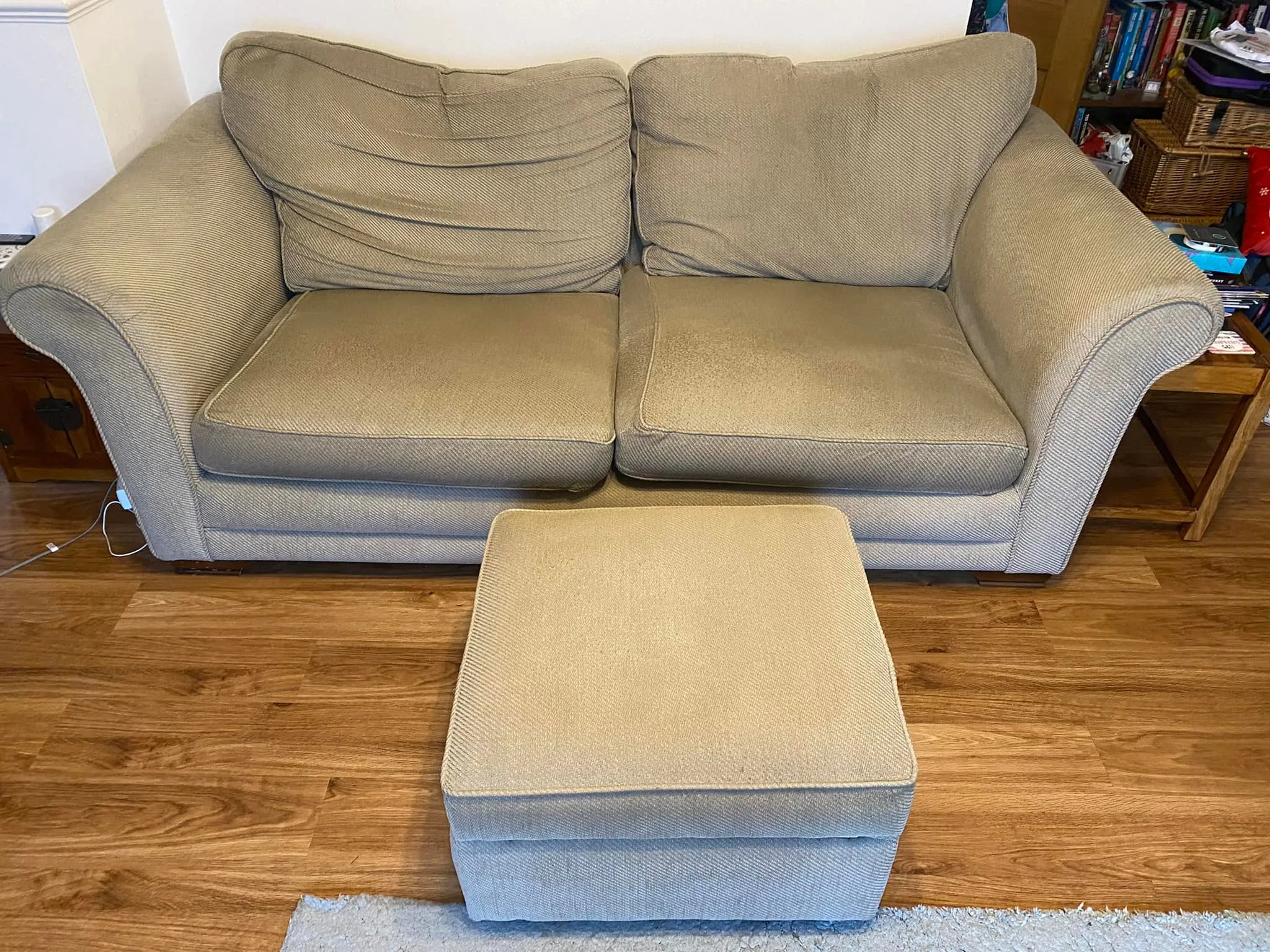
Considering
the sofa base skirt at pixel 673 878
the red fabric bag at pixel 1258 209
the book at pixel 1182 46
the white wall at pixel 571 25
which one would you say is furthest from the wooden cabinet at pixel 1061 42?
the sofa base skirt at pixel 673 878

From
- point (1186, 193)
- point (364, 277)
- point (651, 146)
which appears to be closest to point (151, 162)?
point (364, 277)

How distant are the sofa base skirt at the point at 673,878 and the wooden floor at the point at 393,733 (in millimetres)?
165

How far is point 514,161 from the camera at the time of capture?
1.98 metres

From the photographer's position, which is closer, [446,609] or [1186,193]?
[446,609]

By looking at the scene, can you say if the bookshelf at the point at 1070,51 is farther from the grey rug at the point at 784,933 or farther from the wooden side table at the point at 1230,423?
the grey rug at the point at 784,933

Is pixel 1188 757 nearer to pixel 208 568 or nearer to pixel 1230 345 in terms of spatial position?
pixel 1230 345

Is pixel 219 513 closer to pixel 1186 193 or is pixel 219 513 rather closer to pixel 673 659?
pixel 673 659

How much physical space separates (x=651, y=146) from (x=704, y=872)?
1445 millimetres

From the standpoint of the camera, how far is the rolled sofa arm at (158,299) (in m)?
1.55

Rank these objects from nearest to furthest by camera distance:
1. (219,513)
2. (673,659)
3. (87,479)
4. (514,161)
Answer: (673,659) < (219,513) < (514,161) < (87,479)

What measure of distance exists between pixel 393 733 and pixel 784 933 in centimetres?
71

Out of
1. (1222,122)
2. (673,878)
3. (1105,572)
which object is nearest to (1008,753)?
(1105,572)

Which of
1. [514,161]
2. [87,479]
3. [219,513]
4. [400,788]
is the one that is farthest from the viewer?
[87,479]

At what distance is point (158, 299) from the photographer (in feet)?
5.32
